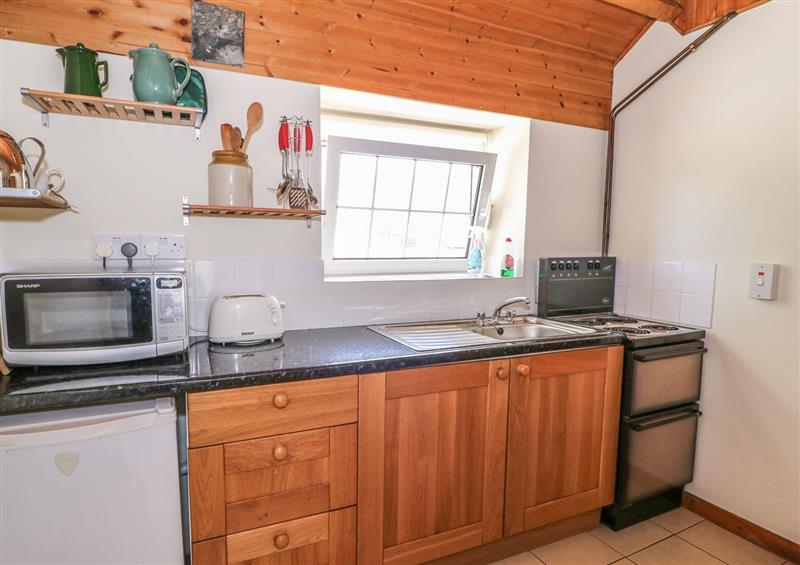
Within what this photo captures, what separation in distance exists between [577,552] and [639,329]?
3.44ft

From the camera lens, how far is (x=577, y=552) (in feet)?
6.32

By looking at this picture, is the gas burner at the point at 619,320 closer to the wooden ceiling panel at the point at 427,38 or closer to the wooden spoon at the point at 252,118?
the wooden ceiling panel at the point at 427,38

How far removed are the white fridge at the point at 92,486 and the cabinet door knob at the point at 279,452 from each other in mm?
269

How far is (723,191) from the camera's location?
82.9 inches

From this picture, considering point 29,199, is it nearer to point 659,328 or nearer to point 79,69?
point 79,69

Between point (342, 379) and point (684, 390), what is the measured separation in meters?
1.69

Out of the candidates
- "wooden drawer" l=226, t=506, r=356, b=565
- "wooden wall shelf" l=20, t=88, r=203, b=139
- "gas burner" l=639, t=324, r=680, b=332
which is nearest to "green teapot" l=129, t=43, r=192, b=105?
Result: "wooden wall shelf" l=20, t=88, r=203, b=139

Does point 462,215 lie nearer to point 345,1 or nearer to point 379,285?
point 379,285

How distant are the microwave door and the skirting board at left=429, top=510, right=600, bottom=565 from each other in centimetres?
139

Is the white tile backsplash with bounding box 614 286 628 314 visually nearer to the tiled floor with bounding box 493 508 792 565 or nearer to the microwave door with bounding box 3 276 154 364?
the tiled floor with bounding box 493 508 792 565

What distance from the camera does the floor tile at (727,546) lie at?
189 centimetres

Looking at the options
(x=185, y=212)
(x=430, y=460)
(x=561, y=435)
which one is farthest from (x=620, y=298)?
(x=185, y=212)

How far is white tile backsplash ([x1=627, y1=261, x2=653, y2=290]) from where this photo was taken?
8.05ft

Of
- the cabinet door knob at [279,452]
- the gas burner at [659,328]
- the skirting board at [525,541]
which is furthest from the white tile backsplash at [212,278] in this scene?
the gas burner at [659,328]
